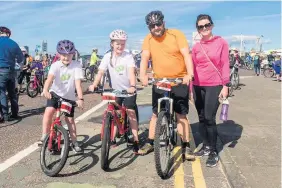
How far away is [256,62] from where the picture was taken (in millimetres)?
28656

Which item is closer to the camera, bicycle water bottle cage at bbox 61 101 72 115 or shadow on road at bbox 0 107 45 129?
bicycle water bottle cage at bbox 61 101 72 115

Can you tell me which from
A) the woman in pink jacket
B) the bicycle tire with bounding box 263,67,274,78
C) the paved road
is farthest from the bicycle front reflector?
the bicycle tire with bounding box 263,67,274,78

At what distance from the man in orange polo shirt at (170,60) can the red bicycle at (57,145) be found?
1266 millimetres

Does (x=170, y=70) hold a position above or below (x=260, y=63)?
above

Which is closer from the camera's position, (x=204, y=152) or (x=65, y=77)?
(x=65, y=77)

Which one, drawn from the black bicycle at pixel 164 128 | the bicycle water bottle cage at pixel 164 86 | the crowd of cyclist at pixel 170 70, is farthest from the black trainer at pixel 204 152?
the bicycle water bottle cage at pixel 164 86

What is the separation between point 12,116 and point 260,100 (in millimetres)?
8659

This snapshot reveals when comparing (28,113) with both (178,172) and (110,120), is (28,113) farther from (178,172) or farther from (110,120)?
(178,172)

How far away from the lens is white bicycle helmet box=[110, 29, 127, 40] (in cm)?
498

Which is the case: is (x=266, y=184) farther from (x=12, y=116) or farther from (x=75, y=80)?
(x=12, y=116)

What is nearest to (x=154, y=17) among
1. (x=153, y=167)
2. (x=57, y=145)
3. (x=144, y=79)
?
(x=144, y=79)

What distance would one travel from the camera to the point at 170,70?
4977mm

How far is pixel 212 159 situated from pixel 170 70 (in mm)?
1494

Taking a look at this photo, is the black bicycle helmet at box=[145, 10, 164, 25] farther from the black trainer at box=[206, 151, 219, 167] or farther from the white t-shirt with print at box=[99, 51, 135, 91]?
the black trainer at box=[206, 151, 219, 167]
